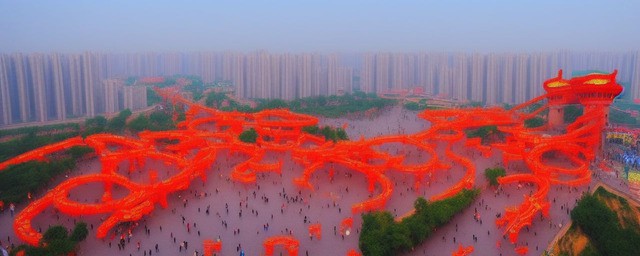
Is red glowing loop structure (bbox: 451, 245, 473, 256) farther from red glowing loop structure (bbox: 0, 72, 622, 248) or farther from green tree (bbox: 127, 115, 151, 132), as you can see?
green tree (bbox: 127, 115, 151, 132)

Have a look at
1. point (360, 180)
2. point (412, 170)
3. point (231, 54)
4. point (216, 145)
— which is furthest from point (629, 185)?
point (231, 54)

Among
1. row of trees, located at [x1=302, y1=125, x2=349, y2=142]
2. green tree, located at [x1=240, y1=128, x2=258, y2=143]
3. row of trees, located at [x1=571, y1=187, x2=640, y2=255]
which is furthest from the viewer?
row of trees, located at [x1=302, y1=125, x2=349, y2=142]

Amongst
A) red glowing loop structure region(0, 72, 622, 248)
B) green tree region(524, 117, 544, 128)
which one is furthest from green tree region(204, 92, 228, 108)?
green tree region(524, 117, 544, 128)

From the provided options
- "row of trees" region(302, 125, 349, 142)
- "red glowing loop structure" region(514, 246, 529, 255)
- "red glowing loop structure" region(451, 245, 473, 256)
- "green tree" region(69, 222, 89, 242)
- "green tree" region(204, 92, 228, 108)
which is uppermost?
"green tree" region(204, 92, 228, 108)

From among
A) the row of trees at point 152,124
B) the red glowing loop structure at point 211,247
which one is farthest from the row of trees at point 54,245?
the row of trees at point 152,124

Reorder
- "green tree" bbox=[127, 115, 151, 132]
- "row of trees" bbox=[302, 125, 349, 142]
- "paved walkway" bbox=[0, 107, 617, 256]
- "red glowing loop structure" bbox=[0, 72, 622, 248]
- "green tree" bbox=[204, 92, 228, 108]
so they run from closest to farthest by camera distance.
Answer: "paved walkway" bbox=[0, 107, 617, 256]
"red glowing loop structure" bbox=[0, 72, 622, 248]
"row of trees" bbox=[302, 125, 349, 142]
"green tree" bbox=[127, 115, 151, 132]
"green tree" bbox=[204, 92, 228, 108]

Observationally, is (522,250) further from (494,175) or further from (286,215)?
(286,215)
